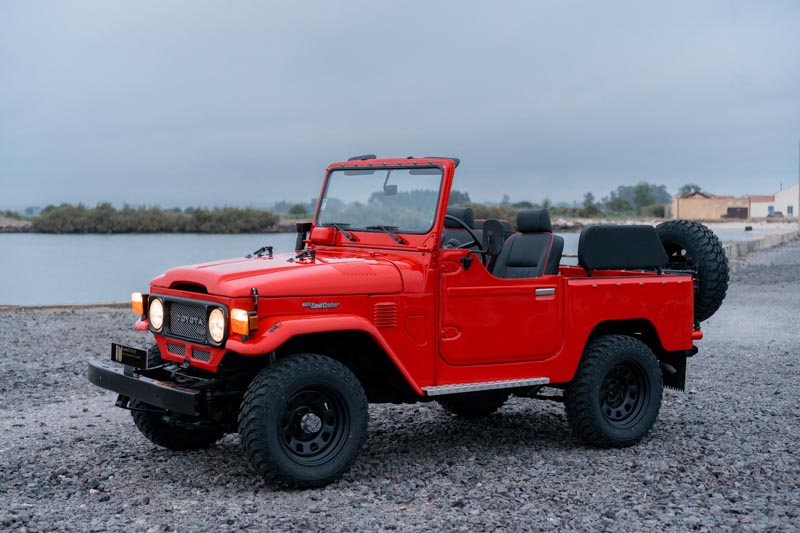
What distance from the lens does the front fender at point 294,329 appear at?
595cm

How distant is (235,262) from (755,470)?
409cm

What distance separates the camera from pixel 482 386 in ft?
22.9

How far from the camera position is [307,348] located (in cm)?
658

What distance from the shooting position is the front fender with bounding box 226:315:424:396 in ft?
19.5

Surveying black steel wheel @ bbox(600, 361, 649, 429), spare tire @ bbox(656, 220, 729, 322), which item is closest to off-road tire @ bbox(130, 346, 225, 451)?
black steel wheel @ bbox(600, 361, 649, 429)

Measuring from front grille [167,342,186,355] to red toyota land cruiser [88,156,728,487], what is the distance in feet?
0.05

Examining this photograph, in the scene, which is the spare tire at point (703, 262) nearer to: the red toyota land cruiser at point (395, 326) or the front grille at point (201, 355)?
the red toyota land cruiser at point (395, 326)

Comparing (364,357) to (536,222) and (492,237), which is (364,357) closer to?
(492,237)

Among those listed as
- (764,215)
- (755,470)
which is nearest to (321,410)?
(755,470)

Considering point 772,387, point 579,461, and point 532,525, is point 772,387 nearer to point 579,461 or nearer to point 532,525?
point 579,461

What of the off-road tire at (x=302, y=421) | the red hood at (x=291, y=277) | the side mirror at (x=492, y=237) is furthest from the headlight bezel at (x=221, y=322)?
the side mirror at (x=492, y=237)

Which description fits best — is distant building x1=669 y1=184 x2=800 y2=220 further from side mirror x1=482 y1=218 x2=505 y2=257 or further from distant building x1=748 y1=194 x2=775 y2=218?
side mirror x1=482 y1=218 x2=505 y2=257

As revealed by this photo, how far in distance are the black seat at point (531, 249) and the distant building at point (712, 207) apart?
121 m

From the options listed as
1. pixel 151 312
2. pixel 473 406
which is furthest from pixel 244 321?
pixel 473 406
